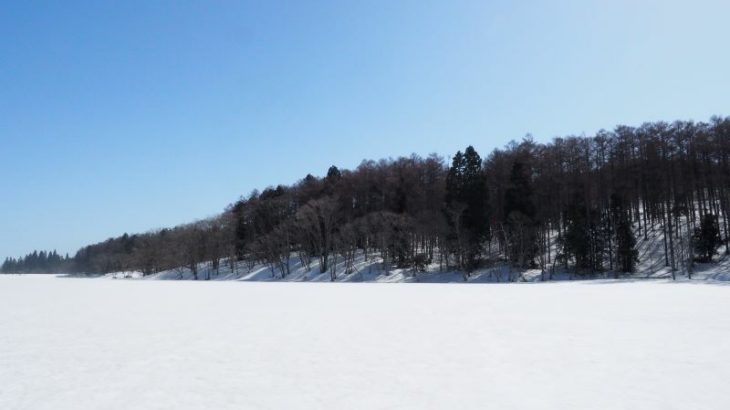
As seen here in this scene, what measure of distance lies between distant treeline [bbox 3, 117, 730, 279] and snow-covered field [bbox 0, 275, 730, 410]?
35.9 m

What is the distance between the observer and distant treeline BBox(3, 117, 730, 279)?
2160 inches

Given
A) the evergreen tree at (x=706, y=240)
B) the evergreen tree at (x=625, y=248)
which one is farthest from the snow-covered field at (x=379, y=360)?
the evergreen tree at (x=706, y=240)

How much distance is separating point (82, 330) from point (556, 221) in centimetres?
5971

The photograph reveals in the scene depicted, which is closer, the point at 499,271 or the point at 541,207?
the point at 499,271

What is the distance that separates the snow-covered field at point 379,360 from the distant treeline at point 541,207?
35.9m

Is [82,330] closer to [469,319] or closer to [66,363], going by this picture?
[66,363]

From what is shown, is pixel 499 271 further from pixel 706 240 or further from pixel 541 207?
pixel 706 240

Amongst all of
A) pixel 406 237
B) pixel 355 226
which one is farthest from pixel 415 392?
pixel 355 226

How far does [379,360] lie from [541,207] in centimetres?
5696

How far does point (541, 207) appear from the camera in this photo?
63.8 metres

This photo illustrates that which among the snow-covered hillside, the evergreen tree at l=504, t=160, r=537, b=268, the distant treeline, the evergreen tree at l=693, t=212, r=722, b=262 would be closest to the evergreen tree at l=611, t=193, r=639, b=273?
the distant treeline

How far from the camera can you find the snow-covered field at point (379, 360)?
28.5ft

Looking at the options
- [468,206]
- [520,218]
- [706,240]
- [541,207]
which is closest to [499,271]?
[520,218]

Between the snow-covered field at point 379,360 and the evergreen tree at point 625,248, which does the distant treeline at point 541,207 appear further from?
the snow-covered field at point 379,360
